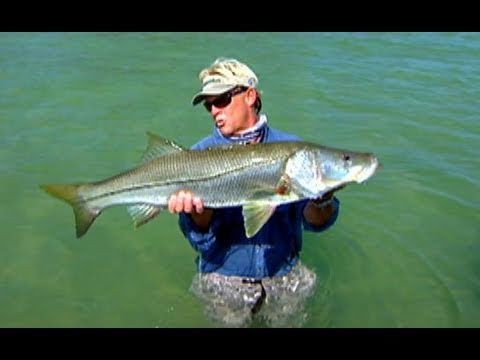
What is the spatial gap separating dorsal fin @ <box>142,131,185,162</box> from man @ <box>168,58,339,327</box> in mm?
317

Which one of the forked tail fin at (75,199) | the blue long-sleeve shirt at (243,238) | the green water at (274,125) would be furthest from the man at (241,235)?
the green water at (274,125)

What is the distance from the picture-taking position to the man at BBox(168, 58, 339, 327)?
4.30 meters

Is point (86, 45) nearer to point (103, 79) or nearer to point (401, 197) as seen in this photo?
point (103, 79)

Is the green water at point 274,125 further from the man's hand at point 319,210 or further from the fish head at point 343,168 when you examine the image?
the fish head at point 343,168

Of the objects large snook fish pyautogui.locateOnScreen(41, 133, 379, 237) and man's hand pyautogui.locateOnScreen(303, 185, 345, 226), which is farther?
man's hand pyautogui.locateOnScreen(303, 185, 345, 226)

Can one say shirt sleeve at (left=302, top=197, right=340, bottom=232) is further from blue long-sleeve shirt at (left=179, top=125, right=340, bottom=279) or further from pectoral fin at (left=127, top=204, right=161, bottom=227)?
pectoral fin at (left=127, top=204, right=161, bottom=227)

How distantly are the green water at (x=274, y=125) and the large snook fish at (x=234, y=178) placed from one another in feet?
5.73

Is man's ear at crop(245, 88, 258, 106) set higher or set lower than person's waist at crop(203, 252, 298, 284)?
higher

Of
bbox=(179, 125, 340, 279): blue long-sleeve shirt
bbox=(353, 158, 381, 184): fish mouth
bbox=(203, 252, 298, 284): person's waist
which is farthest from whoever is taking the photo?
bbox=(203, 252, 298, 284): person's waist

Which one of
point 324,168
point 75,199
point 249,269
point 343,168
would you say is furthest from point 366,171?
point 75,199

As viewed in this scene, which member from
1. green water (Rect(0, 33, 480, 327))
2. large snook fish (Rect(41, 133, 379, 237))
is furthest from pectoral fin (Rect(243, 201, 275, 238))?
green water (Rect(0, 33, 480, 327))

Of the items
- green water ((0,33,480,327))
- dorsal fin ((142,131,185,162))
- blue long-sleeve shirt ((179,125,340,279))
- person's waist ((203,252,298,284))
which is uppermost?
dorsal fin ((142,131,185,162))

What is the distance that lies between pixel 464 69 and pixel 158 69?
6.34 m

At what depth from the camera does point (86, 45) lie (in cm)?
1503
